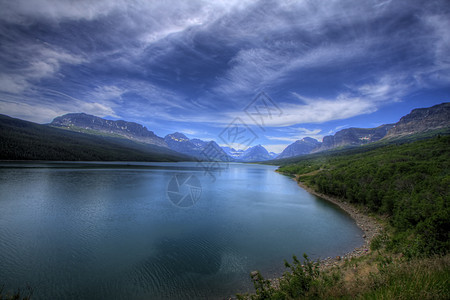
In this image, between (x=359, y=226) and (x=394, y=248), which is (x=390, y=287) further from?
(x=359, y=226)

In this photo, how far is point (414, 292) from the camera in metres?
4.43

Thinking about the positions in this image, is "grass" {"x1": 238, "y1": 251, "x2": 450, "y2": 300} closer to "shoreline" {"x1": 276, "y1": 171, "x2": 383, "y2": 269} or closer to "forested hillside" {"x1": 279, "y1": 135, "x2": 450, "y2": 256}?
"forested hillside" {"x1": 279, "y1": 135, "x2": 450, "y2": 256}

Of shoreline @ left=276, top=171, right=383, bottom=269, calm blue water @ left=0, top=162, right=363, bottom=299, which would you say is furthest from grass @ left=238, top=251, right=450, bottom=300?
shoreline @ left=276, top=171, right=383, bottom=269

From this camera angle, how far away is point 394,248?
43.0 ft

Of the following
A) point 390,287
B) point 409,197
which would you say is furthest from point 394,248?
point 390,287

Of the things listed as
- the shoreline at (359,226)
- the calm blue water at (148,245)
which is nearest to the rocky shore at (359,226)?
the shoreline at (359,226)

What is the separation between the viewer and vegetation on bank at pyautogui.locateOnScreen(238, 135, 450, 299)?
541cm

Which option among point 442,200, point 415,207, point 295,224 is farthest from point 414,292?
point 295,224

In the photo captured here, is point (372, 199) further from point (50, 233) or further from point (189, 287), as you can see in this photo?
point (50, 233)

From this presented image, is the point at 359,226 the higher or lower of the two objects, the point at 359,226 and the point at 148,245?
the lower

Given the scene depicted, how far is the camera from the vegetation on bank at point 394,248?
5406 millimetres

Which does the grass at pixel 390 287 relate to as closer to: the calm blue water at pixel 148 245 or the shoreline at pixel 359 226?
the calm blue water at pixel 148 245

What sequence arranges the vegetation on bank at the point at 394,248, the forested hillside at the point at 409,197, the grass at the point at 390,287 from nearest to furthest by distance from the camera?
the grass at the point at 390,287 → the vegetation on bank at the point at 394,248 → the forested hillside at the point at 409,197

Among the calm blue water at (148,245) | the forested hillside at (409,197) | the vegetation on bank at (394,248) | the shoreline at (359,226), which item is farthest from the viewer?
the shoreline at (359,226)
